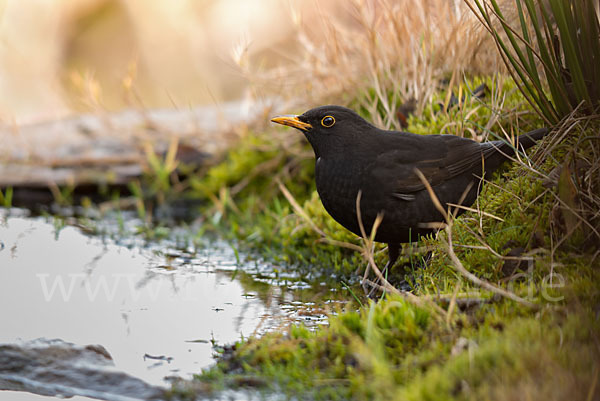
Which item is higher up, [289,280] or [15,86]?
[15,86]

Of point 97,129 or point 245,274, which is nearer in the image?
point 245,274

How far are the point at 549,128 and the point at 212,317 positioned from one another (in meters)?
2.24

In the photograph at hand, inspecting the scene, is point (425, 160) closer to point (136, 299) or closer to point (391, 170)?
point (391, 170)

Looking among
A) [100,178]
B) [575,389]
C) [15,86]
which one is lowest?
[575,389]

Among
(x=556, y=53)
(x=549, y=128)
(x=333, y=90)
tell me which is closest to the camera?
(x=556, y=53)

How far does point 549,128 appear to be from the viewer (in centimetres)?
389

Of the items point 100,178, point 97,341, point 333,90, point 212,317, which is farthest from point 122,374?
point 100,178

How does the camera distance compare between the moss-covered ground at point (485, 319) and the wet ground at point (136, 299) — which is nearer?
the moss-covered ground at point (485, 319)

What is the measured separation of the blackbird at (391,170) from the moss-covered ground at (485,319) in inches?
6.2

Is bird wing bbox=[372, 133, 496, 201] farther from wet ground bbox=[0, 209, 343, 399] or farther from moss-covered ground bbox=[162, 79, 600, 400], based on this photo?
wet ground bbox=[0, 209, 343, 399]

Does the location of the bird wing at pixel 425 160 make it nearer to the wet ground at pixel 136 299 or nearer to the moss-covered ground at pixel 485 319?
the moss-covered ground at pixel 485 319

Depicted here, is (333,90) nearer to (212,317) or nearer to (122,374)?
(212,317)

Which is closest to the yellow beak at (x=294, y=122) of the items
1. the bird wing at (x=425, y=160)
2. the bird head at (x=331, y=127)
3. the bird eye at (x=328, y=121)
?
the bird head at (x=331, y=127)

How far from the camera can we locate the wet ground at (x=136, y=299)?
3070 mm
